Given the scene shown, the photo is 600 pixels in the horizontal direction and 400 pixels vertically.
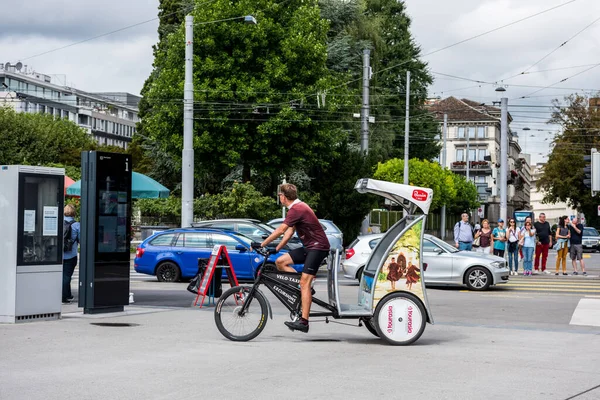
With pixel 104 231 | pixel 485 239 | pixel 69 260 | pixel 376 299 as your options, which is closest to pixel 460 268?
pixel 485 239

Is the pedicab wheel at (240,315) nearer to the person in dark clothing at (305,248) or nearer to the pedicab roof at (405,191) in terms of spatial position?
the person in dark clothing at (305,248)

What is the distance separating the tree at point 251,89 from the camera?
137 feet

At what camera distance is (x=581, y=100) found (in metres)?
66.2

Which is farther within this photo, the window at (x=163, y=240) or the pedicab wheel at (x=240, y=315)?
the window at (x=163, y=240)

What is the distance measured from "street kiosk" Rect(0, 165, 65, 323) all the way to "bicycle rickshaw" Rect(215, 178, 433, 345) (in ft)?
11.4

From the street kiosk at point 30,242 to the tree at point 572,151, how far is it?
2188 inches

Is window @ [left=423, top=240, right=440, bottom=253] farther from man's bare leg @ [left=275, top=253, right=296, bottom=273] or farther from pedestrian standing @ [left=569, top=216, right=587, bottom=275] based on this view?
man's bare leg @ [left=275, top=253, right=296, bottom=273]

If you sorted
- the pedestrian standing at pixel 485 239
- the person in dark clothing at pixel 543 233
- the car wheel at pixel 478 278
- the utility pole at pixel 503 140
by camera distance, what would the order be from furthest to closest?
the utility pole at pixel 503 140, the person in dark clothing at pixel 543 233, the pedestrian standing at pixel 485 239, the car wheel at pixel 478 278

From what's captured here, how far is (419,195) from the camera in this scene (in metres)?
11.8

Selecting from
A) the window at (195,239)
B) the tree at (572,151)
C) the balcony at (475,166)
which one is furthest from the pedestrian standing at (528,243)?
the balcony at (475,166)

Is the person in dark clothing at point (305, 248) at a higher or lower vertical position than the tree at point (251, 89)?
lower

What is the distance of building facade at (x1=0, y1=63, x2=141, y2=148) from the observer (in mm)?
119250

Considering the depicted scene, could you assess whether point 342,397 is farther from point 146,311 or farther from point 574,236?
point 574,236

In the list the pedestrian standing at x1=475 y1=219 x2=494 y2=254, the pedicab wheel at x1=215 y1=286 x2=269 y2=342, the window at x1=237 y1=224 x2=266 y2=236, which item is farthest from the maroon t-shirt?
the pedestrian standing at x1=475 y1=219 x2=494 y2=254
